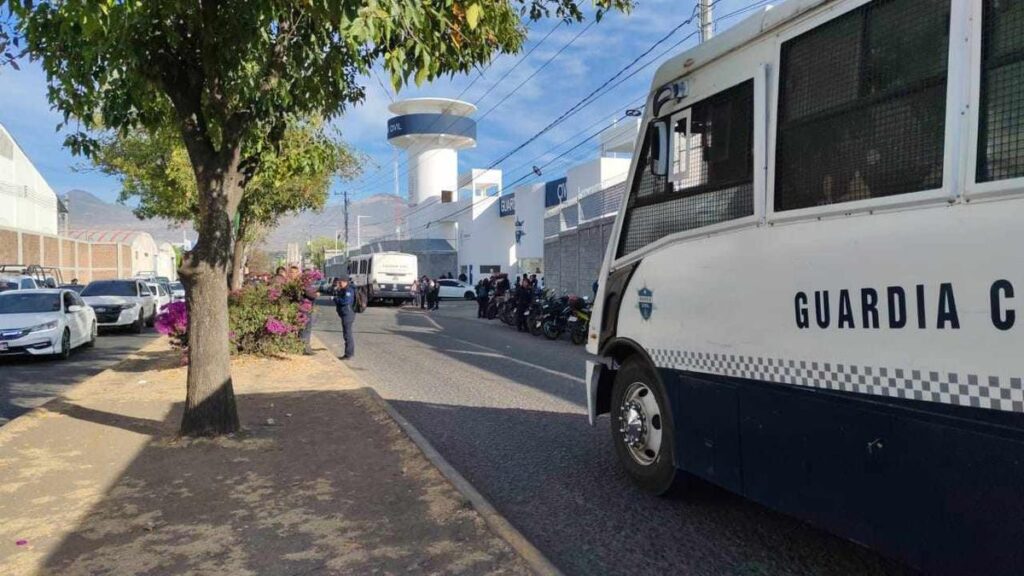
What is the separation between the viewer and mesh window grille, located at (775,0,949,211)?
2854 millimetres

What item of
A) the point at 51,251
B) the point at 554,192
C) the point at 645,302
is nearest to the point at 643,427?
the point at 645,302

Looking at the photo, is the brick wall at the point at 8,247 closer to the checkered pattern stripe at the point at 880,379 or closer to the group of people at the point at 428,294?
the group of people at the point at 428,294

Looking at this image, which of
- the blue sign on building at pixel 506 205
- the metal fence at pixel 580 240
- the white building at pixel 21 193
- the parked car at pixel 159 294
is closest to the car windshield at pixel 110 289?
the parked car at pixel 159 294

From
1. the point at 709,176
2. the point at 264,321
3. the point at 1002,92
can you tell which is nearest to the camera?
the point at 1002,92

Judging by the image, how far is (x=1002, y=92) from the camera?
8.48 feet

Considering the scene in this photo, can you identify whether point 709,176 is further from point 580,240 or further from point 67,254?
point 67,254

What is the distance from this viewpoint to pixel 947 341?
262cm

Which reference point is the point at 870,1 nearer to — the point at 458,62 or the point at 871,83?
the point at 871,83

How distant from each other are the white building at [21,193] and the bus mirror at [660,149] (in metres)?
46.9

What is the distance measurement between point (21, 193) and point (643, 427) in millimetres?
54128

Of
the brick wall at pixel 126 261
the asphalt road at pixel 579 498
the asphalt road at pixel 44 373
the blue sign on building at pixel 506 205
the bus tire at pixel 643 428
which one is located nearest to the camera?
the asphalt road at pixel 579 498

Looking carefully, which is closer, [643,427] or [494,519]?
[494,519]

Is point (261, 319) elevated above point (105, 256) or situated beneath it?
situated beneath

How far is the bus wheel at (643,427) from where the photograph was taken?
4.58 metres
